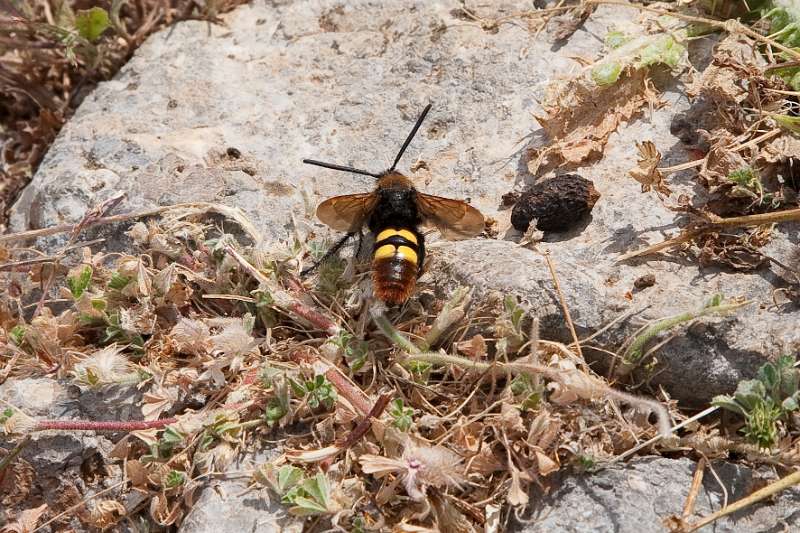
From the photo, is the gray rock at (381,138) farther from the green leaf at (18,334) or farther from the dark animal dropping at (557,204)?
the green leaf at (18,334)

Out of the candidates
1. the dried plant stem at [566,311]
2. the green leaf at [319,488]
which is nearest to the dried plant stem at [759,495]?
the dried plant stem at [566,311]

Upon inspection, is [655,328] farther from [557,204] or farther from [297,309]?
[297,309]

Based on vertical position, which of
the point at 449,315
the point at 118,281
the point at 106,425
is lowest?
the point at 106,425

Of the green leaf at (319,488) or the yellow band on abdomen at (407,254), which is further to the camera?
the yellow band on abdomen at (407,254)

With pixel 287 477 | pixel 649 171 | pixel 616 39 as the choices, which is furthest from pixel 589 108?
pixel 287 477

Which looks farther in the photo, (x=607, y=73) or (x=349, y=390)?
(x=607, y=73)

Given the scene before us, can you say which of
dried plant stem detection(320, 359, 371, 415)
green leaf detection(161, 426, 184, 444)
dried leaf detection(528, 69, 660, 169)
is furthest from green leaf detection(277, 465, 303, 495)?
dried leaf detection(528, 69, 660, 169)

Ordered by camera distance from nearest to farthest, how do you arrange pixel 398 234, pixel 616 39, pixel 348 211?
pixel 398 234 → pixel 348 211 → pixel 616 39
